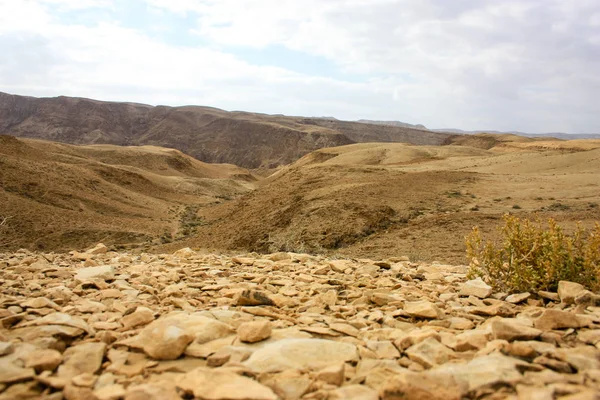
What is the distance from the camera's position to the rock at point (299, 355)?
2461mm

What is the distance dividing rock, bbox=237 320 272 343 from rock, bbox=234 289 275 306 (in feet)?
2.62

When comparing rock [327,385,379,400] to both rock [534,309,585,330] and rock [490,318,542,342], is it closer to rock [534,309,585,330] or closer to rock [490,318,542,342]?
rock [490,318,542,342]

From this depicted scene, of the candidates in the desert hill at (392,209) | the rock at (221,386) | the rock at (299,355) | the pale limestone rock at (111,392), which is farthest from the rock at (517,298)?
the desert hill at (392,209)

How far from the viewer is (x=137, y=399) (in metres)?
2.05

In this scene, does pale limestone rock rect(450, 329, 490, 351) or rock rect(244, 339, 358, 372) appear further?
pale limestone rock rect(450, 329, 490, 351)

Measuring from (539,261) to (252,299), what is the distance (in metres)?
2.89

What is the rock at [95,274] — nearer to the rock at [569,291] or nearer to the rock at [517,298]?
the rock at [517,298]

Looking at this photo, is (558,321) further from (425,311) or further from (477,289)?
(477,289)

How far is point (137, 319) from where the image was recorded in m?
3.14

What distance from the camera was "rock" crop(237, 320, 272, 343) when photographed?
9.23 ft

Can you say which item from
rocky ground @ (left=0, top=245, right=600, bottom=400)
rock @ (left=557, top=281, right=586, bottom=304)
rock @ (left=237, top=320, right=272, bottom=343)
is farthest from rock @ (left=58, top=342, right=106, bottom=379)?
rock @ (left=557, top=281, right=586, bottom=304)

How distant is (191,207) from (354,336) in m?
29.5

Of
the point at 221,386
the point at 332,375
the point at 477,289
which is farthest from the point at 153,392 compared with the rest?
the point at 477,289

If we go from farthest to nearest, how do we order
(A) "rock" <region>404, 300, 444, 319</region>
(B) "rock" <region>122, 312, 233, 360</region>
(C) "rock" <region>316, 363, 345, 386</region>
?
1. (A) "rock" <region>404, 300, 444, 319</region>
2. (B) "rock" <region>122, 312, 233, 360</region>
3. (C) "rock" <region>316, 363, 345, 386</region>
